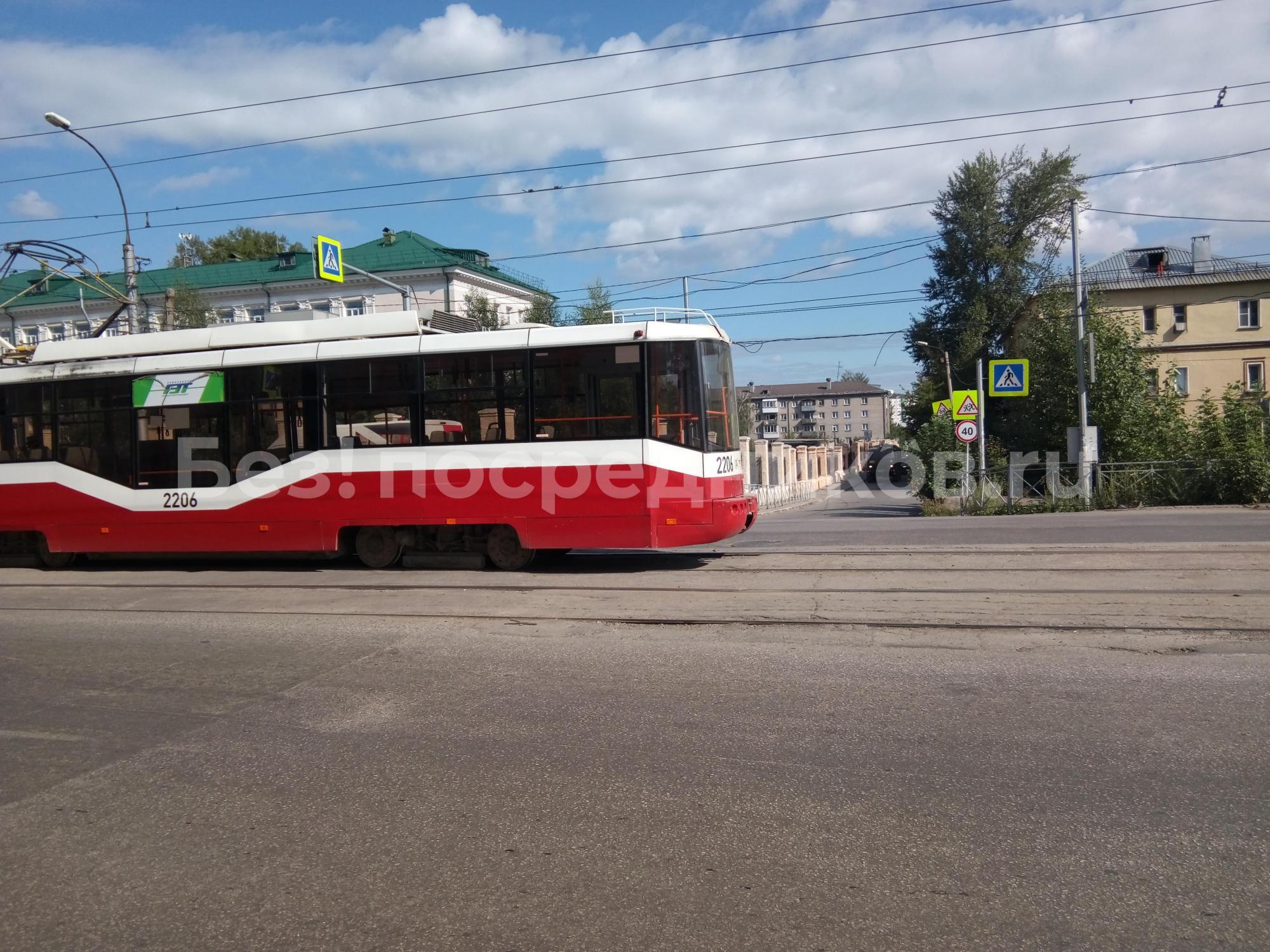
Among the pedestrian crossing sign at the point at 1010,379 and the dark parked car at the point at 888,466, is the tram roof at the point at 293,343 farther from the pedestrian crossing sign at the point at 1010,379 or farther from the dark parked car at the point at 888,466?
the dark parked car at the point at 888,466

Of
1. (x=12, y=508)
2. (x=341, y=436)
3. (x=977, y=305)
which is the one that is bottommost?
(x=12, y=508)

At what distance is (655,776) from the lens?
460 centimetres

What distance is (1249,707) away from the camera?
17.5 ft

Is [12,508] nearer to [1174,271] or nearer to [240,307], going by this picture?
[240,307]

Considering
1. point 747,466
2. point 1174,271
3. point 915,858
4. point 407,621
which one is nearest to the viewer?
point 915,858

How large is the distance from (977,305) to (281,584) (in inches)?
1870

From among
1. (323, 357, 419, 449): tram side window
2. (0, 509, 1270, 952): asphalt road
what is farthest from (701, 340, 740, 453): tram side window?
→ (323, 357, 419, 449): tram side window

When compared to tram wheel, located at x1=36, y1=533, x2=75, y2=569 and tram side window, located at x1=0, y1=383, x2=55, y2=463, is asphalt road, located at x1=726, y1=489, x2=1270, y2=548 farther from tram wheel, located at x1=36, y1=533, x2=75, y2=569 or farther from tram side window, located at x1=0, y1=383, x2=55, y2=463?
tram side window, located at x1=0, y1=383, x2=55, y2=463

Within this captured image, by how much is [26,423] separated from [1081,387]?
23.3 meters

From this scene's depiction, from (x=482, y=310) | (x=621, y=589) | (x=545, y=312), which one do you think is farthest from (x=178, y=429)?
(x=482, y=310)

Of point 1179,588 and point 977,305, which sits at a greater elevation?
point 977,305

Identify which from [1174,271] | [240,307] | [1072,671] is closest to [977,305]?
[1174,271]

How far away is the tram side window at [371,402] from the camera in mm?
11719

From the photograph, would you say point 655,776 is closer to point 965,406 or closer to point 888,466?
point 965,406
